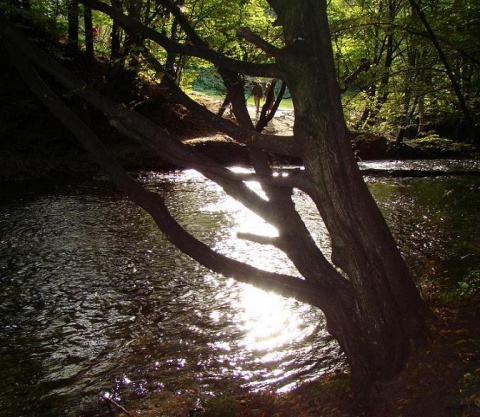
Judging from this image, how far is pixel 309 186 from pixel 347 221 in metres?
0.45

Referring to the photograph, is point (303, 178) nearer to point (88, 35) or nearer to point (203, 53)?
point (203, 53)

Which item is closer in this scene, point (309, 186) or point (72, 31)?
point (309, 186)

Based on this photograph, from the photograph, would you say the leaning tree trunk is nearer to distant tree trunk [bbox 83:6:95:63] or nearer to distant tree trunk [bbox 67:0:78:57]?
distant tree trunk [bbox 67:0:78:57]

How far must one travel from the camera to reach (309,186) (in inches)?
144

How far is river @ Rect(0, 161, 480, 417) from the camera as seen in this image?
16.0 feet

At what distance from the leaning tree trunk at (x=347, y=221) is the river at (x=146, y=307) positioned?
4.14ft

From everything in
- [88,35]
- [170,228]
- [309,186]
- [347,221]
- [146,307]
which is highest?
[88,35]

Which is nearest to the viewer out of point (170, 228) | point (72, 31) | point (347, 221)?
point (347, 221)

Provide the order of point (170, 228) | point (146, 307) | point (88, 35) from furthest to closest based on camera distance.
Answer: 1. point (88, 35)
2. point (146, 307)
3. point (170, 228)

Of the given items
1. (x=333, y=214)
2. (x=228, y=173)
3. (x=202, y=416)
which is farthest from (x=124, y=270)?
(x=333, y=214)

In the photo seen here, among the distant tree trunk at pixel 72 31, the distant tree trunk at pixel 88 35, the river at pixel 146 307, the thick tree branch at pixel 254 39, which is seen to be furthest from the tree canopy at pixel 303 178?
→ the distant tree trunk at pixel 88 35

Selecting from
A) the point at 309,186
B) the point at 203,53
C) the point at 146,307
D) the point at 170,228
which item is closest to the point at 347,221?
the point at 309,186

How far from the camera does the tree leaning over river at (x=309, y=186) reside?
3494 mm

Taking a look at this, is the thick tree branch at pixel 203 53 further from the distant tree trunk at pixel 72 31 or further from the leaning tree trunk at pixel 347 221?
the distant tree trunk at pixel 72 31
